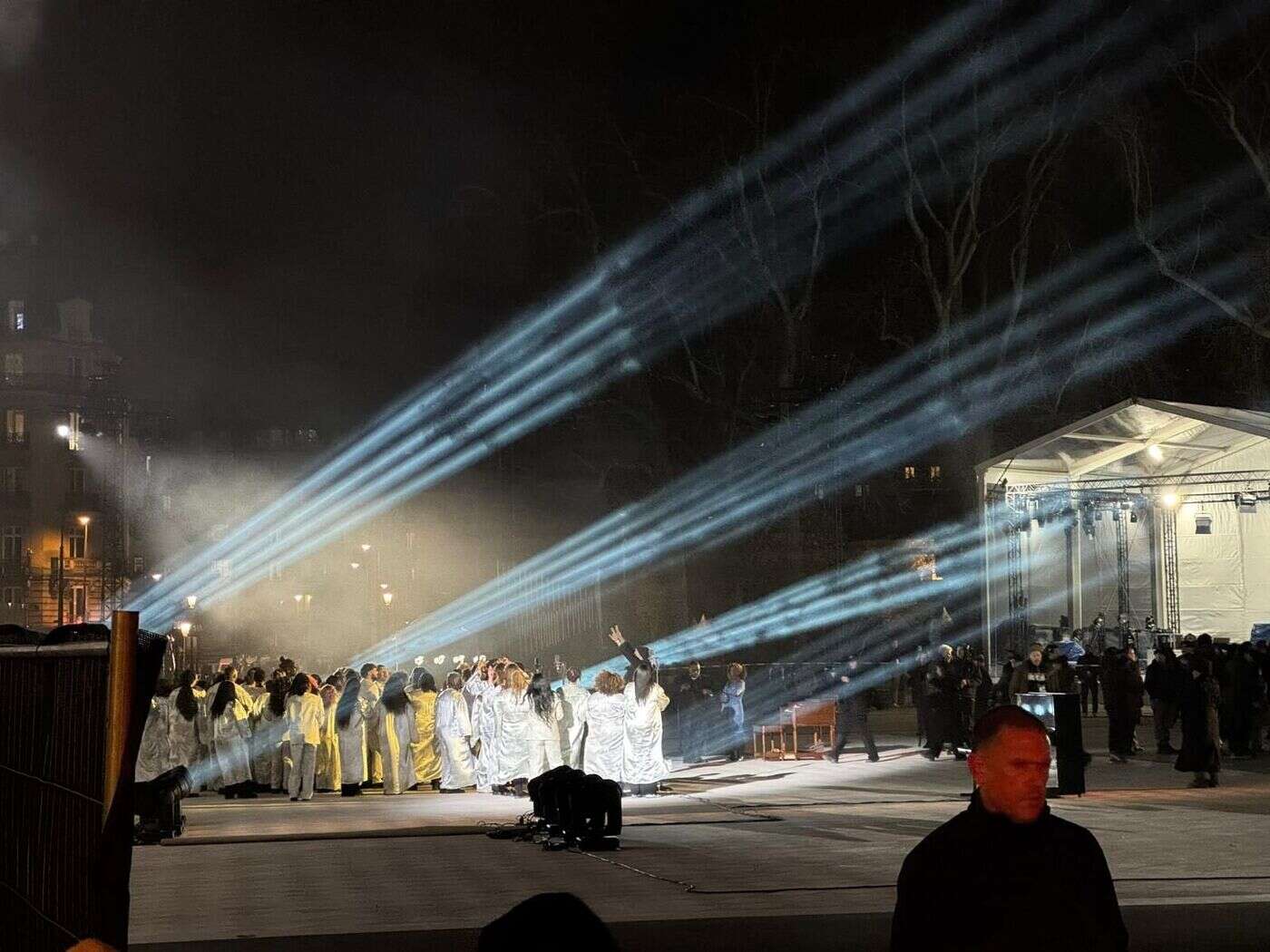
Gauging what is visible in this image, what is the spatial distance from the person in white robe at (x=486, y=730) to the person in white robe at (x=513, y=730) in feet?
0.26

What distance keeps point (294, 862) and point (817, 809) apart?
6.26 meters

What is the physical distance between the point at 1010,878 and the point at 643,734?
16002 millimetres

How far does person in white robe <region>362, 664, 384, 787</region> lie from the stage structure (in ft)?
40.4

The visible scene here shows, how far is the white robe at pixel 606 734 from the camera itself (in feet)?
65.6

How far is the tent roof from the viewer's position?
28.6 m

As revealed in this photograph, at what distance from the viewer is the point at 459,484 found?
4738 cm

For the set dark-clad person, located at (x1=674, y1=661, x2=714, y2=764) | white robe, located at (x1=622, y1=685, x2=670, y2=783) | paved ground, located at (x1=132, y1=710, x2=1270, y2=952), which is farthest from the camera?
dark-clad person, located at (x1=674, y1=661, x2=714, y2=764)

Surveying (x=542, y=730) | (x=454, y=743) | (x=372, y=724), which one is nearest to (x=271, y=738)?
(x=372, y=724)

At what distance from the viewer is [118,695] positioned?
11.8ft

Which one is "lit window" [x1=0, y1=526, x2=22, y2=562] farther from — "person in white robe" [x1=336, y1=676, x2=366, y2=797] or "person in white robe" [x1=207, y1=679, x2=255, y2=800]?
"person in white robe" [x1=336, y1=676, x2=366, y2=797]

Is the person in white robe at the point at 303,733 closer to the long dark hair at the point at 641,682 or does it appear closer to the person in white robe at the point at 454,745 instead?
the person in white robe at the point at 454,745

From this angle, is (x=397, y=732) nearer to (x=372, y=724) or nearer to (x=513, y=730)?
(x=372, y=724)

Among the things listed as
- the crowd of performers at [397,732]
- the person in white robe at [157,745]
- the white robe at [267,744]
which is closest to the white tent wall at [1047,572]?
the crowd of performers at [397,732]

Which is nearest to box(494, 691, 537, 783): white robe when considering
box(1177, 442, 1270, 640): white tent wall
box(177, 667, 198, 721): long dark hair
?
box(177, 667, 198, 721): long dark hair
